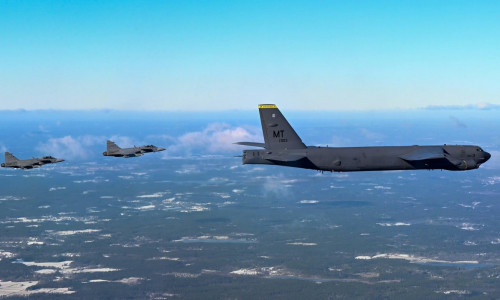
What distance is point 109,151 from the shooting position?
88250mm

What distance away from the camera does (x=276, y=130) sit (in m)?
74.6

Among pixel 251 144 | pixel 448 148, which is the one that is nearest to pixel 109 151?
pixel 251 144

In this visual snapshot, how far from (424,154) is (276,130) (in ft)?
75.0

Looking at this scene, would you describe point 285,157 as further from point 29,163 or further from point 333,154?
point 29,163

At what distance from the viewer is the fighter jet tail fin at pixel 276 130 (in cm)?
7400

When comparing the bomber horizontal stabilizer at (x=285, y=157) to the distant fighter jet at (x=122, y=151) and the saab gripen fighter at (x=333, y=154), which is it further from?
the distant fighter jet at (x=122, y=151)

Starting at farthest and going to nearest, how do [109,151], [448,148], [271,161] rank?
[109,151] < [448,148] < [271,161]

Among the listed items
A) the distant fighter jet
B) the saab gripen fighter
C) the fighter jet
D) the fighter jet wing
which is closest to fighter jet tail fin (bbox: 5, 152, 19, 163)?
the fighter jet

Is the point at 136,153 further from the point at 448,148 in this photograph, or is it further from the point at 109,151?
the point at 448,148

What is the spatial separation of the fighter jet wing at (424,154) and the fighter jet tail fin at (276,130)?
16.7 meters

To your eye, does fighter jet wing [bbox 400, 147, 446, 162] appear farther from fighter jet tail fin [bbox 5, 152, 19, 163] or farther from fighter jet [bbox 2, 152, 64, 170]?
fighter jet tail fin [bbox 5, 152, 19, 163]

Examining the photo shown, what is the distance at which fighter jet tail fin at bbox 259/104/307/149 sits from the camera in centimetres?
7400

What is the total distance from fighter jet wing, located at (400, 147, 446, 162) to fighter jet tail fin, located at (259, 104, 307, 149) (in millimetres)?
16658

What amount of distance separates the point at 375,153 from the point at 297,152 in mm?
11906
